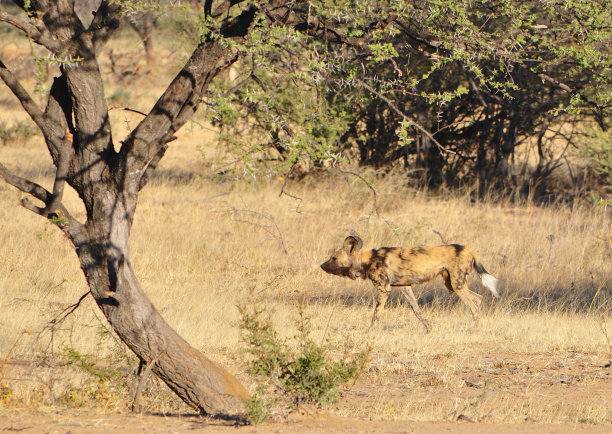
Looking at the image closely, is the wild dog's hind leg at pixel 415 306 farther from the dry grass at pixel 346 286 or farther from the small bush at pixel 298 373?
the small bush at pixel 298 373

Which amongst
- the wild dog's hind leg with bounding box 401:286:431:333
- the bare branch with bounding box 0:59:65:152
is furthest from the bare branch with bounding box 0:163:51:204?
the wild dog's hind leg with bounding box 401:286:431:333

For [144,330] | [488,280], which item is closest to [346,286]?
[488,280]

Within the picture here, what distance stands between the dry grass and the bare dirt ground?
3cm

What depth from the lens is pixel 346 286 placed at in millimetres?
10906

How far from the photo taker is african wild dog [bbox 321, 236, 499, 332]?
873 cm

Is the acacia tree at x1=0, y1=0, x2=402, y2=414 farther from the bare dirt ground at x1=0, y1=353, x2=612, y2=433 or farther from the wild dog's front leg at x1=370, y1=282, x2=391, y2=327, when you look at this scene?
the wild dog's front leg at x1=370, y1=282, x2=391, y2=327

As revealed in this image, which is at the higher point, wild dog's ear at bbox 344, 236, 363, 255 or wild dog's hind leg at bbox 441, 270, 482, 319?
wild dog's ear at bbox 344, 236, 363, 255

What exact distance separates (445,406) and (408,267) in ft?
9.94

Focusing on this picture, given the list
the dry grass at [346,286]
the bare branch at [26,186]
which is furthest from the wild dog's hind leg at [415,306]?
the bare branch at [26,186]

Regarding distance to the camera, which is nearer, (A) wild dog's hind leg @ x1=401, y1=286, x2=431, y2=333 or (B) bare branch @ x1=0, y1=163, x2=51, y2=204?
(B) bare branch @ x1=0, y1=163, x2=51, y2=204

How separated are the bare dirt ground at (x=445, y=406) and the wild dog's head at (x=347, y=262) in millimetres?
1737

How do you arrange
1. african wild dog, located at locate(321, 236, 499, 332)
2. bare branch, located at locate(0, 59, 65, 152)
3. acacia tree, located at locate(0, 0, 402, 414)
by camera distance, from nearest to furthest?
bare branch, located at locate(0, 59, 65, 152), acacia tree, located at locate(0, 0, 402, 414), african wild dog, located at locate(321, 236, 499, 332)

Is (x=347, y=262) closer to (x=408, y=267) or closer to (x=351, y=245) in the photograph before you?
(x=351, y=245)

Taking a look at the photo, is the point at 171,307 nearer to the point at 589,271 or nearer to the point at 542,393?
the point at 542,393
